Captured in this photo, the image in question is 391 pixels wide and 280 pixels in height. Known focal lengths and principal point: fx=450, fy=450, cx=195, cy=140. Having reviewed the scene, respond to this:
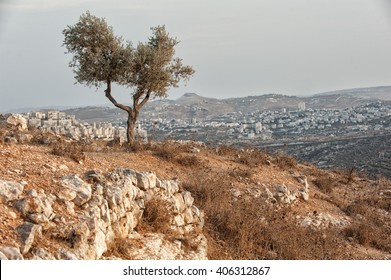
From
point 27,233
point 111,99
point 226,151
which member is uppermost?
point 111,99

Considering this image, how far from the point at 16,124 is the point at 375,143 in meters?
31.5

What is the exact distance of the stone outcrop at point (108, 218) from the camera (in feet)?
18.1

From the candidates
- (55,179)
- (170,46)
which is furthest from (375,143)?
(55,179)

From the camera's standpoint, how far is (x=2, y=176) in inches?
249

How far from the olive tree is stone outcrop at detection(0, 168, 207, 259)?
7.78 metres

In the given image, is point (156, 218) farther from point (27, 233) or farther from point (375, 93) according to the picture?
point (375, 93)

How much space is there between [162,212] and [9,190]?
2.64 metres

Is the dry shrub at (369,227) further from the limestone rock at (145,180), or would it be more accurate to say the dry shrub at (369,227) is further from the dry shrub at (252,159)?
the limestone rock at (145,180)

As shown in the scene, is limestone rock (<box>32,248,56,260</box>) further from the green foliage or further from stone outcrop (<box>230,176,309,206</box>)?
the green foliage

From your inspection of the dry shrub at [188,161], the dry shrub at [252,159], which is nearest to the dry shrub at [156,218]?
the dry shrub at [188,161]

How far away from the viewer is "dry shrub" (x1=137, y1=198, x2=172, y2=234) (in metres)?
7.37

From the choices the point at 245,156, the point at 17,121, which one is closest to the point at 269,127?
the point at 17,121

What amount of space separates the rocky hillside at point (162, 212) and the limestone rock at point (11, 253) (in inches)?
0.4

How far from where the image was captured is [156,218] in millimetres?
7516
